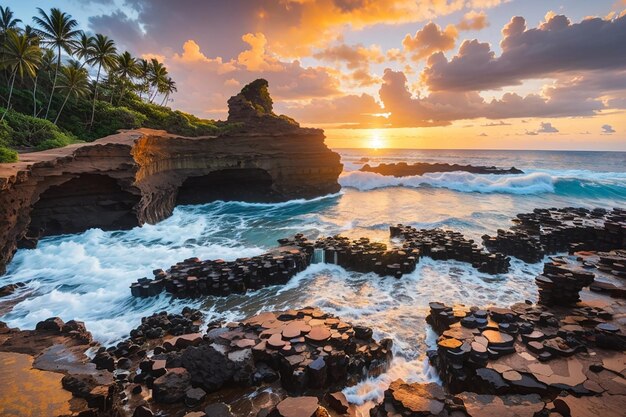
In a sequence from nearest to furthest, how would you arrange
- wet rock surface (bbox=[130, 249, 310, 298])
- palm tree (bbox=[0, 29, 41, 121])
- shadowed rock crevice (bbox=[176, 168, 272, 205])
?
wet rock surface (bbox=[130, 249, 310, 298]), palm tree (bbox=[0, 29, 41, 121]), shadowed rock crevice (bbox=[176, 168, 272, 205])

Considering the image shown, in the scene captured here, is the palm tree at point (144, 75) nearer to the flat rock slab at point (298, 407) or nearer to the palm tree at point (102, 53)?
the palm tree at point (102, 53)

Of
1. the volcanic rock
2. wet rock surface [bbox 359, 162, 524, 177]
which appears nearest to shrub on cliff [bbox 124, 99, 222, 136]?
the volcanic rock

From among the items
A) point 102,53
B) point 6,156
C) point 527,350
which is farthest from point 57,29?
point 527,350

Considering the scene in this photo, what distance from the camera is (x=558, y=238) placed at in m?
18.1

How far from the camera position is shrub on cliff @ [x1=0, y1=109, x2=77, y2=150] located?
2128 centimetres

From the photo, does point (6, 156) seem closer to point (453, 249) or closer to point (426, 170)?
point (453, 249)

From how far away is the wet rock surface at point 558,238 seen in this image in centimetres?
1658

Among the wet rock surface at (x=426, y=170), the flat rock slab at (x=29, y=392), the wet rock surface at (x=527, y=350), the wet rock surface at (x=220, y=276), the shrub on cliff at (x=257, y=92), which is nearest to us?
the flat rock slab at (x=29, y=392)

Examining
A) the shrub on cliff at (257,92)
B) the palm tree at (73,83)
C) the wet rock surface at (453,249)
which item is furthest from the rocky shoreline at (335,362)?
the shrub on cliff at (257,92)

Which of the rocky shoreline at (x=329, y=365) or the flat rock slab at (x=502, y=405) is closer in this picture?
the flat rock slab at (x=502, y=405)

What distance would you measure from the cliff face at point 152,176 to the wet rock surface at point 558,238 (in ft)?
63.8

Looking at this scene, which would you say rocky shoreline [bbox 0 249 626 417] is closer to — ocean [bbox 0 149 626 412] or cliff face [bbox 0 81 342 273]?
ocean [bbox 0 149 626 412]

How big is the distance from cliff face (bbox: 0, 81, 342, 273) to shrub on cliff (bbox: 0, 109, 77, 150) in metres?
4.54

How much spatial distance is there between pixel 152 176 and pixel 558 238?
25.9 m
